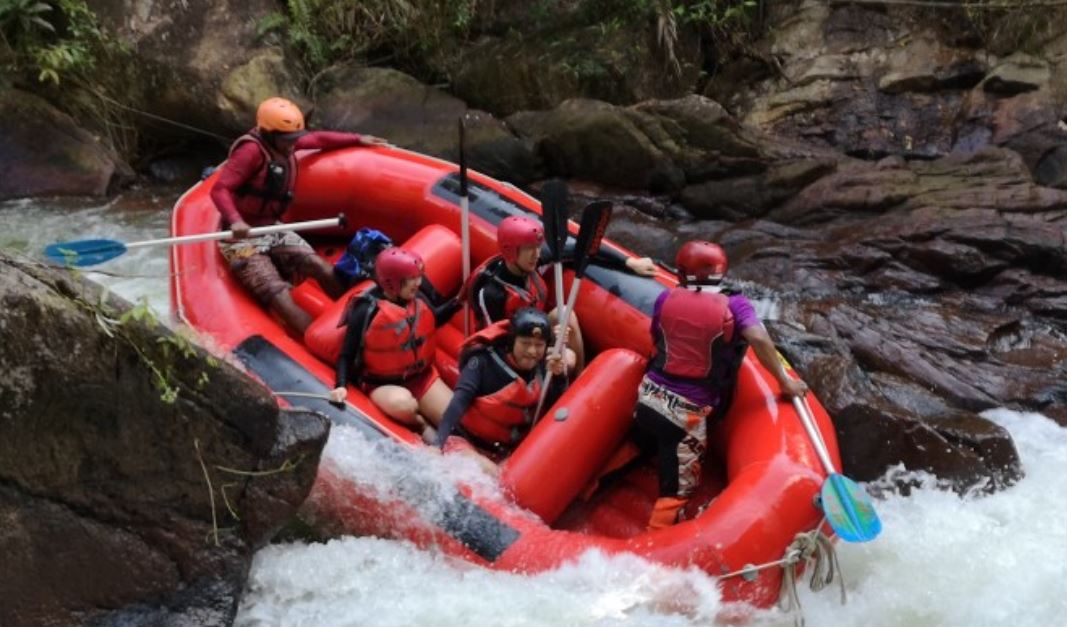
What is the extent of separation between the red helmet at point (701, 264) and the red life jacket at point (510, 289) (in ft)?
2.91

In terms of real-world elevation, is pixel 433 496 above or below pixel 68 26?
below

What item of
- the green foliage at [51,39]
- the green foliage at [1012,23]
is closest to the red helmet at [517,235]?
the green foliage at [51,39]

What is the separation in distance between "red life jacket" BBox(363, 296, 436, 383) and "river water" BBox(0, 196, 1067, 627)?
46 cm

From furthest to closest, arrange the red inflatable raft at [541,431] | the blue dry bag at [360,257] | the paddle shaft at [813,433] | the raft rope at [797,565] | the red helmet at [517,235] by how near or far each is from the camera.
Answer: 1. the blue dry bag at [360,257]
2. the red helmet at [517,235]
3. the paddle shaft at [813,433]
4. the red inflatable raft at [541,431]
5. the raft rope at [797,565]

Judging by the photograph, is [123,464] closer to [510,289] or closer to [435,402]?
[435,402]

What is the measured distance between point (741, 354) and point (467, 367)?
1.05 metres

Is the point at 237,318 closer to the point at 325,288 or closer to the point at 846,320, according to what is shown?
the point at 325,288

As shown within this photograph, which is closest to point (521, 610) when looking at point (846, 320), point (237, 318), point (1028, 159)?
point (237, 318)

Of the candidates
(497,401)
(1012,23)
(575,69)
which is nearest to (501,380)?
(497,401)

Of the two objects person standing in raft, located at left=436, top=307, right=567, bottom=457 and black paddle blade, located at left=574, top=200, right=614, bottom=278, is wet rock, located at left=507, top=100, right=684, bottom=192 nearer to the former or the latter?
black paddle blade, located at left=574, top=200, right=614, bottom=278

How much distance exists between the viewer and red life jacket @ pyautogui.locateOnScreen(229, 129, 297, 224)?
496 centimetres

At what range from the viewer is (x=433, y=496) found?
11.8 feet

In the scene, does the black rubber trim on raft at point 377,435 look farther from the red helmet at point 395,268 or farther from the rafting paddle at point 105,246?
the rafting paddle at point 105,246

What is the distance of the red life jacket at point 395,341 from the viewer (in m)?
4.14
